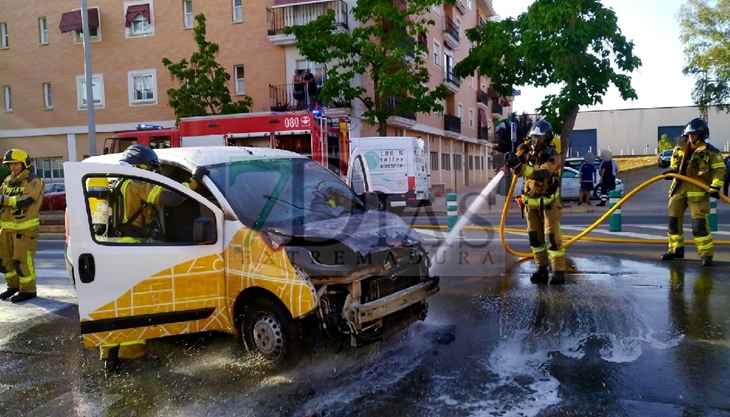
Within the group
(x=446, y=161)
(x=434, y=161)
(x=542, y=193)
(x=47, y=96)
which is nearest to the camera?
(x=542, y=193)

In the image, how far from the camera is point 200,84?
22594 mm

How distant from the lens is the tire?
438cm

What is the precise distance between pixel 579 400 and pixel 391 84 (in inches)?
686

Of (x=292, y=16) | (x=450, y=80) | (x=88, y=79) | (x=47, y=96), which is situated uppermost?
(x=292, y=16)

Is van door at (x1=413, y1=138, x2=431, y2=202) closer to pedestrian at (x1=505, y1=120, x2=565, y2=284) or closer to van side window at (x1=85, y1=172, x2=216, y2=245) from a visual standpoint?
pedestrian at (x1=505, y1=120, x2=565, y2=284)

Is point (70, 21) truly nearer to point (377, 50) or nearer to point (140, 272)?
point (377, 50)

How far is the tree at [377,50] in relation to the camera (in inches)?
807

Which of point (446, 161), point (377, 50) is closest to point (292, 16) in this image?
point (377, 50)

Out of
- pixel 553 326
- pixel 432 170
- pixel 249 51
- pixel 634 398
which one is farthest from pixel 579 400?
pixel 432 170

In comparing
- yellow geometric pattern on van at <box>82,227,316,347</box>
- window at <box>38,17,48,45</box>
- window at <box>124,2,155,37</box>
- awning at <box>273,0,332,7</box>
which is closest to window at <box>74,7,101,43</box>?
window at <box>124,2,155,37</box>

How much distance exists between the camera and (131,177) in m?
4.61

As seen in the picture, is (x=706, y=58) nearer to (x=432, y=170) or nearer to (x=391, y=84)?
(x=432, y=170)

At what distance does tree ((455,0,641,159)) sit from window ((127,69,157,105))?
15957mm

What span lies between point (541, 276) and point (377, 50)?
1513 cm
